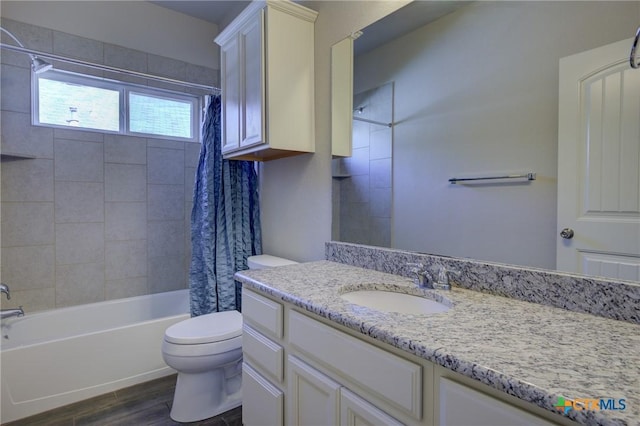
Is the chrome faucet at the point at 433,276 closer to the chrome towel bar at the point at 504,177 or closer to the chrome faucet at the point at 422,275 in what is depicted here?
the chrome faucet at the point at 422,275

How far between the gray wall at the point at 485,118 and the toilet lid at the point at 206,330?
110 cm

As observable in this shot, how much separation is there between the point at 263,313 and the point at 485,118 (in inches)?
44.7

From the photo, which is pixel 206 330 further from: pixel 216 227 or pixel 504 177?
pixel 504 177

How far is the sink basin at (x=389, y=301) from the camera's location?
3.95 ft

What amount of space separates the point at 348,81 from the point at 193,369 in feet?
5.83

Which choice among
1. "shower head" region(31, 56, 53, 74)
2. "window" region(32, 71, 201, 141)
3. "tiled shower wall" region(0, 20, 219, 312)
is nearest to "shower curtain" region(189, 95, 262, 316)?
"tiled shower wall" region(0, 20, 219, 312)

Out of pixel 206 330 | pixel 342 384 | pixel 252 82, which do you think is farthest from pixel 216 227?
pixel 342 384

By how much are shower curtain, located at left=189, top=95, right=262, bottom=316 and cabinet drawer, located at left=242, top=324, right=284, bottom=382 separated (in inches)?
35.8

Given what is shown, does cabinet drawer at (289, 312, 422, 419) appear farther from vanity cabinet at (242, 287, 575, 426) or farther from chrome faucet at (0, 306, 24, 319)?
chrome faucet at (0, 306, 24, 319)

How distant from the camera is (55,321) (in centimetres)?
237

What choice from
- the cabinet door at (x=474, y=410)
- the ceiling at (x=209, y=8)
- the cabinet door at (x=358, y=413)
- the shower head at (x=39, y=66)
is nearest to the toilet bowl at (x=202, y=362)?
the cabinet door at (x=358, y=413)

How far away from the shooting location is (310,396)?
1081 millimetres

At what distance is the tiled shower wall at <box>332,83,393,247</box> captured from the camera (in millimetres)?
1592

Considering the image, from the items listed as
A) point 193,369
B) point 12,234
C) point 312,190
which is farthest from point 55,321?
point 312,190
